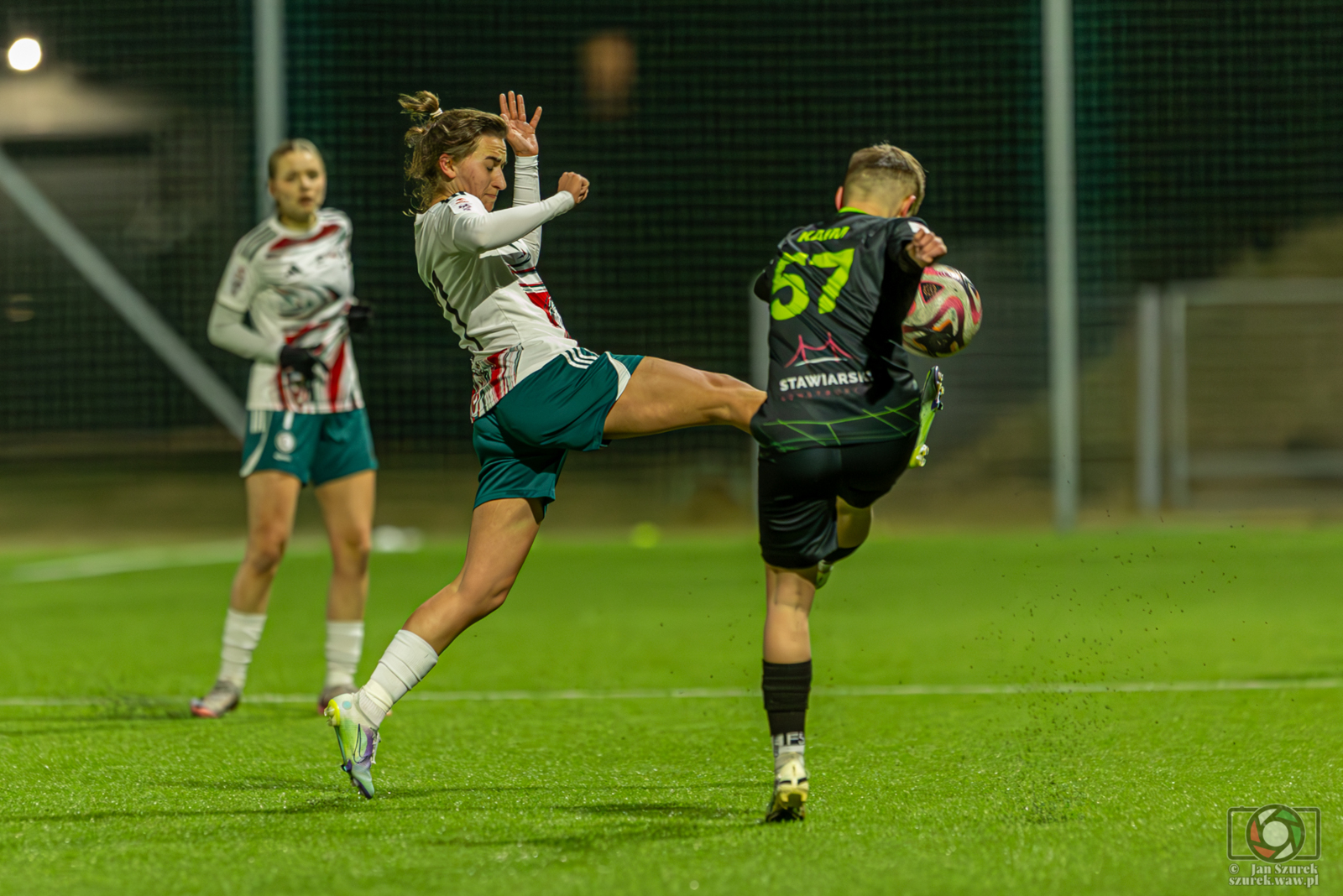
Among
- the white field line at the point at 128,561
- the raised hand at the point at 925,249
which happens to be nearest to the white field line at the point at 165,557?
the white field line at the point at 128,561

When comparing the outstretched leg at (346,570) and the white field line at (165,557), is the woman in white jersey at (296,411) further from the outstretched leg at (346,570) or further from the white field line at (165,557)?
the white field line at (165,557)

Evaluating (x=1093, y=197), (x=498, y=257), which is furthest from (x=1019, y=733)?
(x=1093, y=197)

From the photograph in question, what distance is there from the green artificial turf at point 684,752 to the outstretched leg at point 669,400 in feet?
2.91

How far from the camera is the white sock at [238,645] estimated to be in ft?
18.1

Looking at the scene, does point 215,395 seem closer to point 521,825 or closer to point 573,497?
point 573,497

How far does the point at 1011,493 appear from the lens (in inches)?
615

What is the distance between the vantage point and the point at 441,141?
4129mm

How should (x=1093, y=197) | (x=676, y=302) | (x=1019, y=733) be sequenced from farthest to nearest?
(x=676, y=302)
(x=1093, y=197)
(x=1019, y=733)

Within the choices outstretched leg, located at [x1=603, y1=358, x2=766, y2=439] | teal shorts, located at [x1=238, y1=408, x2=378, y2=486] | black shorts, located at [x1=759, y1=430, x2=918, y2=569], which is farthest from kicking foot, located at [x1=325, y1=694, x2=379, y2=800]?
teal shorts, located at [x1=238, y1=408, x2=378, y2=486]

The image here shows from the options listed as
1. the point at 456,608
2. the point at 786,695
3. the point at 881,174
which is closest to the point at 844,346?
the point at 881,174

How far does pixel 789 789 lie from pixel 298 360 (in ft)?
8.97

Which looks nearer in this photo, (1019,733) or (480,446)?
(480,446)

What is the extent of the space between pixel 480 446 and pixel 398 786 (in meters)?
0.86

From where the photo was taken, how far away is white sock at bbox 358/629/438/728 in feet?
12.6
